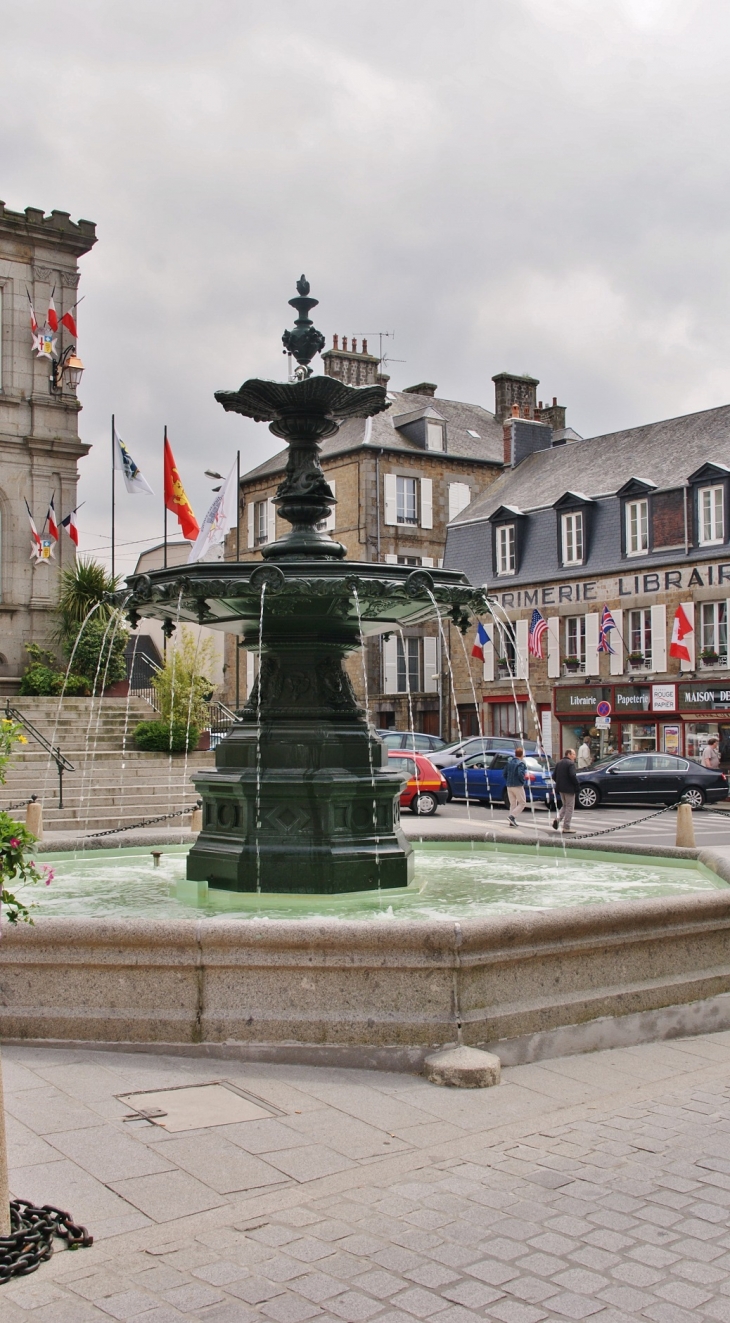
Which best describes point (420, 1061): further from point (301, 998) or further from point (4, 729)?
point (4, 729)

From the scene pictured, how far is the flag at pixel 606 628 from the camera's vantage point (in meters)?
38.6

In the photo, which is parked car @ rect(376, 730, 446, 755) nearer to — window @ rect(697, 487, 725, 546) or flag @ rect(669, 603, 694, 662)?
flag @ rect(669, 603, 694, 662)

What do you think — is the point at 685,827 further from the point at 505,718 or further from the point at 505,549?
the point at 505,549

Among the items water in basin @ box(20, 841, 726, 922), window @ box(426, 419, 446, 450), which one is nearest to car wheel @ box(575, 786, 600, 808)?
water in basin @ box(20, 841, 726, 922)

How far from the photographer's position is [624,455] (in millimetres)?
42625

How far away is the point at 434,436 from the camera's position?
52.0m

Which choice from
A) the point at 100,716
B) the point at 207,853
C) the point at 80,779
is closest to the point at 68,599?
the point at 100,716

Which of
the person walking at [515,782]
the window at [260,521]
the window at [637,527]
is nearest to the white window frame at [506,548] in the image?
the window at [637,527]

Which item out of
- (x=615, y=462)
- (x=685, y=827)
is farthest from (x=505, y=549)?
(x=685, y=827)

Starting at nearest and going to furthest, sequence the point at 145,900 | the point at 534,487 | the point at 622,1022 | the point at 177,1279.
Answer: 1. the point at 177,1279
2. the point at 622,1022
3. the point at 145,900
4. the point at 534,487

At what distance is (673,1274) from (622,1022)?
2623 mm

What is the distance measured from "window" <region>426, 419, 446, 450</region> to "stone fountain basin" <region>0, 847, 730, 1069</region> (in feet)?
154

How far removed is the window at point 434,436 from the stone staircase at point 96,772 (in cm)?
2772

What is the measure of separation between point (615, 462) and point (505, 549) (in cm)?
548
